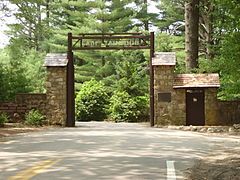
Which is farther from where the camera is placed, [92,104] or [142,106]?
[92,104]

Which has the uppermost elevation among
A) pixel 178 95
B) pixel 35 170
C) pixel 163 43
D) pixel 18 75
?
Result: pixel 163 43

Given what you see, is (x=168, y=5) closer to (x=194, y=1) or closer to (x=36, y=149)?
(x=194, y=1)

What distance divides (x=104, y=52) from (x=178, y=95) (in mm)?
19534

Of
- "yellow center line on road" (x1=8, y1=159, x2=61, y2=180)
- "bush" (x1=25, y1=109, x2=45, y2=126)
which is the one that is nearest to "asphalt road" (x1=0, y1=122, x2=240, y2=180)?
"yellow center line on road" (x1=8, y1=159, x2=61, y2=180)

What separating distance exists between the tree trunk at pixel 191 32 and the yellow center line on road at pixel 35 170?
1810 cm

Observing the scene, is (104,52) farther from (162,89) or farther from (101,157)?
(101,157)

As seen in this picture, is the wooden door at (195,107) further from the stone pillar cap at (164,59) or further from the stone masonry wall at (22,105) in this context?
the stone masonry wall at (22,105)

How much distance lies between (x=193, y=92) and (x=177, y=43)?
51.8ft

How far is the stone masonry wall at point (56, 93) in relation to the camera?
24359mm

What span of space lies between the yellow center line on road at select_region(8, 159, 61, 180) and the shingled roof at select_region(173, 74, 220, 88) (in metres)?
14.0

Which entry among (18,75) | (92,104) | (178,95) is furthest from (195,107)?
(18,75)

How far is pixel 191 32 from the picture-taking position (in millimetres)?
27188

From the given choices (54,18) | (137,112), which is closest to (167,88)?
(137,112)

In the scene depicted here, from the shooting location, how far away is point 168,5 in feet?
129
